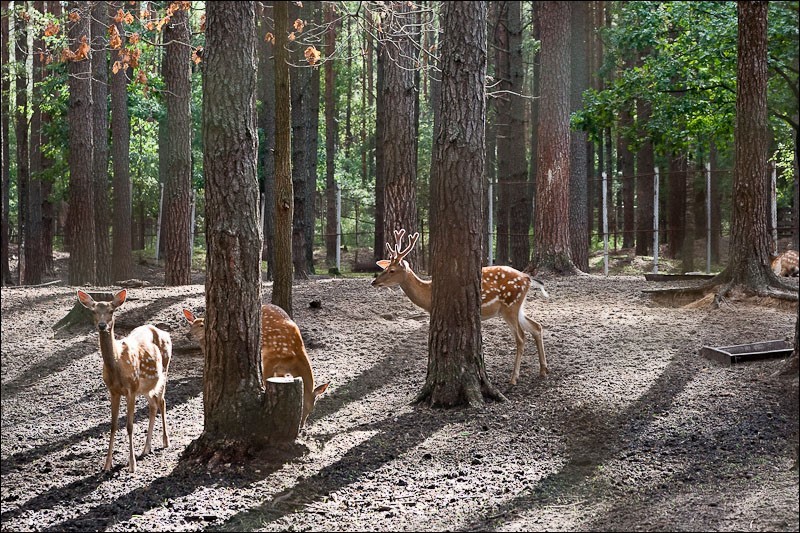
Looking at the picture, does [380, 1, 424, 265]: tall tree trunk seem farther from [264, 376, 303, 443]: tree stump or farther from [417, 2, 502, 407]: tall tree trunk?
[264, 376, 303, 443]: tree stump

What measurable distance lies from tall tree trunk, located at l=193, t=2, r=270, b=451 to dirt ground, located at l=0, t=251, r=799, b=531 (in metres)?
0.43

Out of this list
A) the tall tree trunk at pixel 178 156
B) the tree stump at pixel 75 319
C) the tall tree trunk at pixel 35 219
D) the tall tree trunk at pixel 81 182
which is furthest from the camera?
the tall tree trunk at pixel 35 219

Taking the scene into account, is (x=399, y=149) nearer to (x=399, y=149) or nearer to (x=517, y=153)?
(x=399, y=149)

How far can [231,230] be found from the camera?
232 inches

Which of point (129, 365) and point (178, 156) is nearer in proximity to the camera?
point (129, 365)

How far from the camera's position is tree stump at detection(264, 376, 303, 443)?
600 cm

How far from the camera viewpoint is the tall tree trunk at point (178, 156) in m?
12.8

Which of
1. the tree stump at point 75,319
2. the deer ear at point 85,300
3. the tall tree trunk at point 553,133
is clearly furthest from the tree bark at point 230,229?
the tall tree trunk at point 553,133

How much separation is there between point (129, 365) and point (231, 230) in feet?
3.70

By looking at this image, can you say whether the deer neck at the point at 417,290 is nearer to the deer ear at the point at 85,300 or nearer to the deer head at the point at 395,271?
the deer head at the point at 395,271

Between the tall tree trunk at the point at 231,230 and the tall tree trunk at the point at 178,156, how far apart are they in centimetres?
712

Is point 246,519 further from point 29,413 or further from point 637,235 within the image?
point 637,235

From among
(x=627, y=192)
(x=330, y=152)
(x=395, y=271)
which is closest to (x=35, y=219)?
(x=330, y=152)

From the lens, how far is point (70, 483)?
549 centimetres
